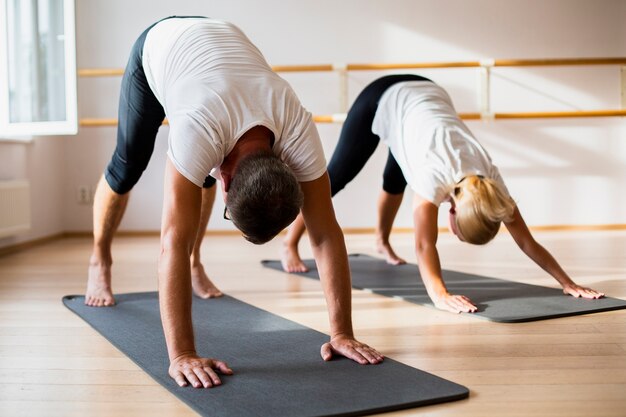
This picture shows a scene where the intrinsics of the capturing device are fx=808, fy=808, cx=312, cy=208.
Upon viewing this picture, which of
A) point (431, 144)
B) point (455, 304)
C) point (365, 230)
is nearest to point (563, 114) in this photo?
point (365, 230)

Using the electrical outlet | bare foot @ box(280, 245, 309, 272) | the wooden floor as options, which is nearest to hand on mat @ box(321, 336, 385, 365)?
the wooden floor

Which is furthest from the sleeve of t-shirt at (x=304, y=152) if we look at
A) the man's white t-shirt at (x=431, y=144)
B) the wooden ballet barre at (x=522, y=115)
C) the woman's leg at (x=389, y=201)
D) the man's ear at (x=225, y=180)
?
the wooden ballet barre at (x=522, y=115)

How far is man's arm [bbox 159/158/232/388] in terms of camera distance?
5.45ft

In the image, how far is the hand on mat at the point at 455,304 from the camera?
2424mm

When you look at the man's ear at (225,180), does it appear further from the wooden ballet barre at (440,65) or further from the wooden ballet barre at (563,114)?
the wooden ballet barre at (563,114)

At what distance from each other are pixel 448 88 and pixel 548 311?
119 inches

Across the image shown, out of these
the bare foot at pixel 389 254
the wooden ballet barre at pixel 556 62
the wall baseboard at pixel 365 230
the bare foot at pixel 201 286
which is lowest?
the wall baseboard at pixel 365 230

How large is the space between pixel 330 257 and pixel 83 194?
375cm

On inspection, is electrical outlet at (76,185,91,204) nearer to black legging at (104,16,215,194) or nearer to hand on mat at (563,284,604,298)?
black legging at (104,16,215,194)

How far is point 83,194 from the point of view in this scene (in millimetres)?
5250

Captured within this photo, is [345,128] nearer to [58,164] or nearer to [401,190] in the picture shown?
[401,190]

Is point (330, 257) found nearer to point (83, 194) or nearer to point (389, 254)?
point (389, 254)

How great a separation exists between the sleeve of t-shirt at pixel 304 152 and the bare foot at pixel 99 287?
1103 millimetres

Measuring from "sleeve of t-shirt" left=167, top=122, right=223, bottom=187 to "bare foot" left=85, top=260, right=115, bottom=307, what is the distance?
110cm
